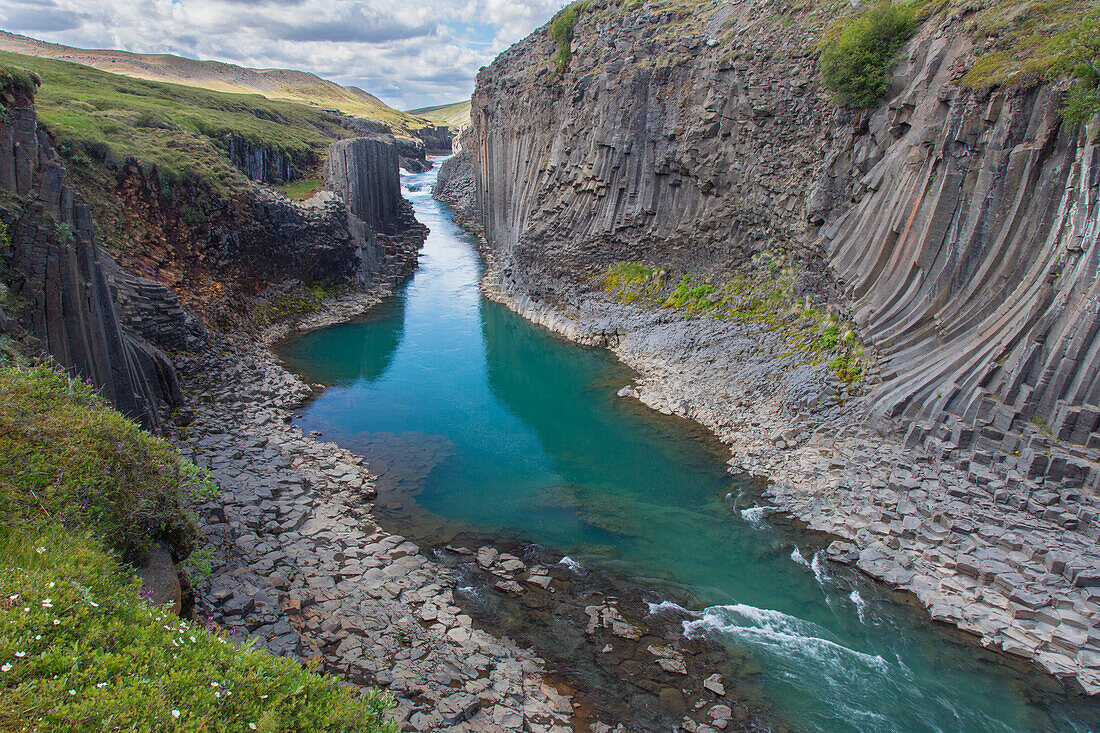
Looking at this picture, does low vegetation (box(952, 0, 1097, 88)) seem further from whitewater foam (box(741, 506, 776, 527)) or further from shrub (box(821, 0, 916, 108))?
whitewater foam (box(741, 506, 776, 527))

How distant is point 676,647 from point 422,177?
336 feet

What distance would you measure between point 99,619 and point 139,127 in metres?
37.1

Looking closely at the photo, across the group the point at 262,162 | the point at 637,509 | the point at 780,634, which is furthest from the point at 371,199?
the point at 780,634

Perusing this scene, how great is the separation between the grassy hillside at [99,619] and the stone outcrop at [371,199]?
34061 mm

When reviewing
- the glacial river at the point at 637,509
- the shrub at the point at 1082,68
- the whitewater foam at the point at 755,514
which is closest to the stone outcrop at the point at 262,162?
the glacial river at the point at 637,509

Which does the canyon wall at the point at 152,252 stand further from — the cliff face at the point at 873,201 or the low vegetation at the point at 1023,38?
the low vegetation at the point at 1023,38

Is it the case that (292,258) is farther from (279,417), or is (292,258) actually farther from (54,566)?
(54,566)

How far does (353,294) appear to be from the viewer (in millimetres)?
40969

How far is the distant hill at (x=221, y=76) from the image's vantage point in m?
107

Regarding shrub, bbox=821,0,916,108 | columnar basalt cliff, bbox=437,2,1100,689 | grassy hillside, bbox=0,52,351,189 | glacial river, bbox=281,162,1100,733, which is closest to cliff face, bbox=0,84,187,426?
grassy hillside, bbox=0,52,351,189

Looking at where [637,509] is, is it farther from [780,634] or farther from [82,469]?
[82,469]

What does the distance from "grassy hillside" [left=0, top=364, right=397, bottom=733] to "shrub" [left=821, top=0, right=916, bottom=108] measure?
23.7 m

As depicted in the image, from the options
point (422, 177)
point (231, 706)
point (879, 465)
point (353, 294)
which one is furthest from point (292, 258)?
point (422, 177)

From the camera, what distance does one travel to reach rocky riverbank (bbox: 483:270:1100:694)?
12828 mm
